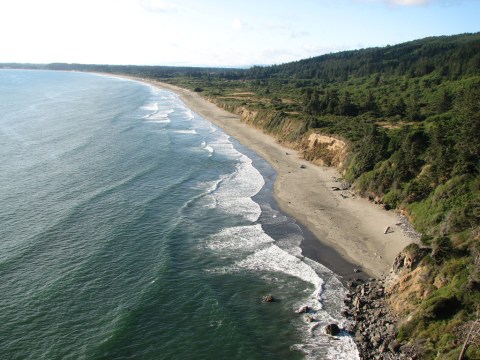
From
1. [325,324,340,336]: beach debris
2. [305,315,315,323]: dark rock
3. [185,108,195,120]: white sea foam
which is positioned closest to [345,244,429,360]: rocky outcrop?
[325,324,340,336]: beach debris

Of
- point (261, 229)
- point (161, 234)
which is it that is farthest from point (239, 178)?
point (161, 234)

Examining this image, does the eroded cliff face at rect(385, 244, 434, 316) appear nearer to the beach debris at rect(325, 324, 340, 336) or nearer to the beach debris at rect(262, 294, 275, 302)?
the beach debris at rect(325, 324, 340, 336)

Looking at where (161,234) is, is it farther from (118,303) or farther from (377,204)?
(377,204)

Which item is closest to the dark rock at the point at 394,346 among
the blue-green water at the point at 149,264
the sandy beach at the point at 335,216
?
the blue-green water at the point at 149,264

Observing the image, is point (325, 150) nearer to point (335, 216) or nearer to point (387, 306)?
point (335, 216)

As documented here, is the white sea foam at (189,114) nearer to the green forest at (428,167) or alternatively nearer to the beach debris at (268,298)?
the green forest at (428,167)
